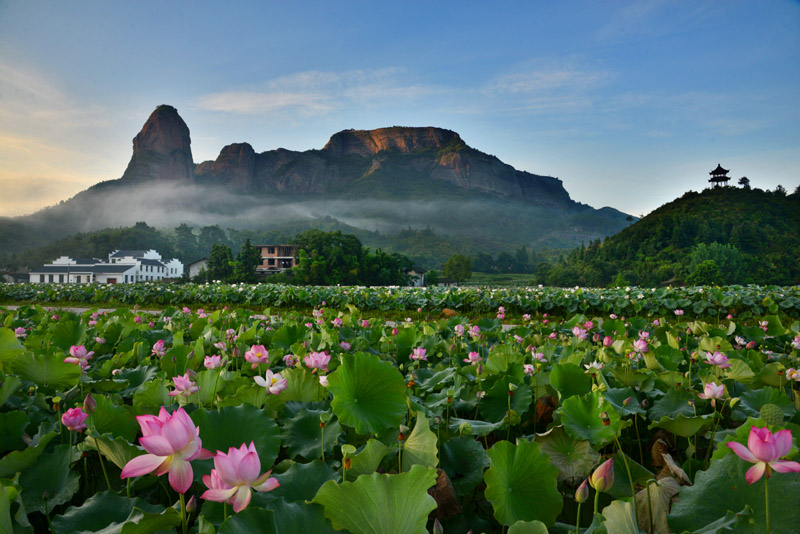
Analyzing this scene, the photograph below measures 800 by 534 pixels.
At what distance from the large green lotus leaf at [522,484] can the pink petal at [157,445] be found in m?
0.59

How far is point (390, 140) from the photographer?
18462 centimetres

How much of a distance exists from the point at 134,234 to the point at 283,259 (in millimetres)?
42731

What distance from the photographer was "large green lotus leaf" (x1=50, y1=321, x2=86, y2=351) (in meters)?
2.64

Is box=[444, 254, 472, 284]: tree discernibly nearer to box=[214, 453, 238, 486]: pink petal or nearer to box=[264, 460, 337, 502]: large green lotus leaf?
box=[264, 460, 337, 502]: large green lotus leaf

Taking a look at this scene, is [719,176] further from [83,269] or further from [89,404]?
[83,269]

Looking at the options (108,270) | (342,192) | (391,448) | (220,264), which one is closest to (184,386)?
(391,448)

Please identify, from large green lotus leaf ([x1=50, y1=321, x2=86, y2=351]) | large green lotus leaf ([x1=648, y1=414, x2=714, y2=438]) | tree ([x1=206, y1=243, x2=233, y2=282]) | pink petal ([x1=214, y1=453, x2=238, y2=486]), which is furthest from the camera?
tree ([x1=206, y1=243, x2=233, y2=282])

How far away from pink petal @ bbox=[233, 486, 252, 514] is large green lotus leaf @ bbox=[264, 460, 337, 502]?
283 millimetres

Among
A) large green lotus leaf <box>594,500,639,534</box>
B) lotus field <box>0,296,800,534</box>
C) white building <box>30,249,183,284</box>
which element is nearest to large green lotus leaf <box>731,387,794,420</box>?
lotus field <box>0,296,800,534</box>

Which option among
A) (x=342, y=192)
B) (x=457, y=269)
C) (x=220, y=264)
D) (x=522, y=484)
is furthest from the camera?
(x=342, y=192)

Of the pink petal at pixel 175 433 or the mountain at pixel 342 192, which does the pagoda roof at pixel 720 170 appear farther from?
the pink petal at pixel 175 433

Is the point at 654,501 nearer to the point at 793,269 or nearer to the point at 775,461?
the point at 775,461

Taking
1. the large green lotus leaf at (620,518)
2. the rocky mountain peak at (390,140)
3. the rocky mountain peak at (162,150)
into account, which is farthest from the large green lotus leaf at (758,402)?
the rocky mountain peak at (162,150)

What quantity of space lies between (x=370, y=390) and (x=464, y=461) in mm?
308
